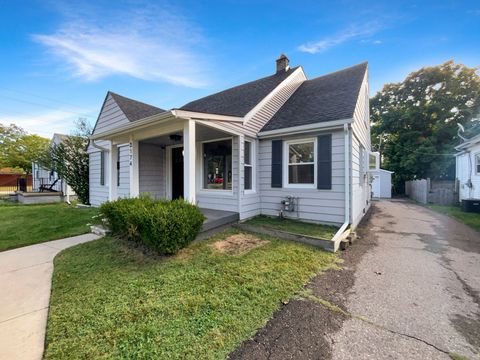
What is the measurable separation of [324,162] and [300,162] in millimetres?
780

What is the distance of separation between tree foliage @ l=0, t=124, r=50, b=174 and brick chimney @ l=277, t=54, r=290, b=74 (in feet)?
96.4

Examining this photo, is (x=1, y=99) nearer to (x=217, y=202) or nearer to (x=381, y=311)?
(x=217, y=202)

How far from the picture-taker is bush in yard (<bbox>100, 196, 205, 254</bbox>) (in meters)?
3.95

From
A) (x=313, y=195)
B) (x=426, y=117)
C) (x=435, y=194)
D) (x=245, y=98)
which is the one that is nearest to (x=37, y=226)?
(x=245, y=98)

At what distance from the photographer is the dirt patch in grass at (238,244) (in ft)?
15.1

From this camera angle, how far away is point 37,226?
686 cm

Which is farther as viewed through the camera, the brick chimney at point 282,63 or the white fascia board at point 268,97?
the brick chimney at point 282,63

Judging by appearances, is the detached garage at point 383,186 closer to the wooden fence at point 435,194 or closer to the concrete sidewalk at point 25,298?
the wooden fence at point 435,194

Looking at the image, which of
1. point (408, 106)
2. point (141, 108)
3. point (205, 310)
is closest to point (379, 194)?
point (408, 106)

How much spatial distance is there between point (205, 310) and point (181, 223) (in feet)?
5.90

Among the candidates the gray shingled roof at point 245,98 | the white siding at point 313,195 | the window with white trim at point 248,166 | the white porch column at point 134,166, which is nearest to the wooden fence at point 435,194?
the gray shingled roof at point 245,98

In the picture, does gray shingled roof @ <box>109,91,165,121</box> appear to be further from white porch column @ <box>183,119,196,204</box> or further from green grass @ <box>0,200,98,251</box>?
white porch column @ <box>183,119,196,204</box>

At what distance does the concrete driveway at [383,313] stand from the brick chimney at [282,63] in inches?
337

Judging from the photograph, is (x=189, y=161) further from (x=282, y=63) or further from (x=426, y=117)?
(x=426, y=117)
